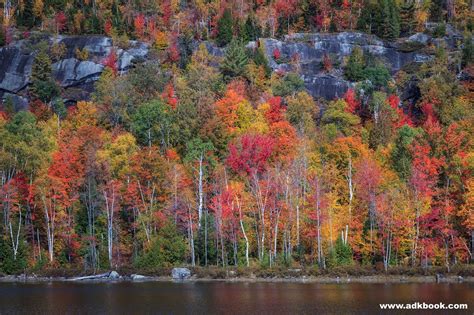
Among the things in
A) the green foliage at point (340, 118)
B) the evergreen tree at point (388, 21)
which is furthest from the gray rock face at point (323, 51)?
the green foliage at point (340, 118)

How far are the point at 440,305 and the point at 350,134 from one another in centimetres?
5472

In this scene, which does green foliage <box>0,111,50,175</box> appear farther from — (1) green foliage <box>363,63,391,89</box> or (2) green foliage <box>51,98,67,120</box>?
(1) green foliage <box>363,63,391,89</box>

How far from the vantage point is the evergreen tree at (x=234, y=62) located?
115938 mm

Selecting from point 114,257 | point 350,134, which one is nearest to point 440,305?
point 114,257

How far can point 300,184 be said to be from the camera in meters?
74.4

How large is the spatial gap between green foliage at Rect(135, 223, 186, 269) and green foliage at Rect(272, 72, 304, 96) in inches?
1762

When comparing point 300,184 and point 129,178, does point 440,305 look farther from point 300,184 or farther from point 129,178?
point 129,178

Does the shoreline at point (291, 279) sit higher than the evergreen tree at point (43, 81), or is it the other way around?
the evergreen tree at point (43, 81)

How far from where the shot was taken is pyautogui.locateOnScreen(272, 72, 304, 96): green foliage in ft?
370

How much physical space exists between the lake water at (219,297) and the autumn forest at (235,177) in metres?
10.4

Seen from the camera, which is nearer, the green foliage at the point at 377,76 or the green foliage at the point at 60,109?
the green foliage at the point at 60,109

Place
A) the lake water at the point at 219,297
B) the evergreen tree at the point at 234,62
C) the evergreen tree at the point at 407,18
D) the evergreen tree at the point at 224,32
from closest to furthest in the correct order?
the lake water at the point at 219,297 < the evergreen tree at the point at 234,62 < the evergreen tree at the point at 224,32 < the evergreen tree at the point at 407,18

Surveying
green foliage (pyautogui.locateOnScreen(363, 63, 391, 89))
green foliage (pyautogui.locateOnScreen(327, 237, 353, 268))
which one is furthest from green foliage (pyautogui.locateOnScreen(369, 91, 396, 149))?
green foliage (pyautogui.locateOnScreen(327, 237, 353, 268))

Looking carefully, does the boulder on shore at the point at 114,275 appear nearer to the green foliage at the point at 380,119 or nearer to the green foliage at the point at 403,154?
the green foliage at the point at 403,154
